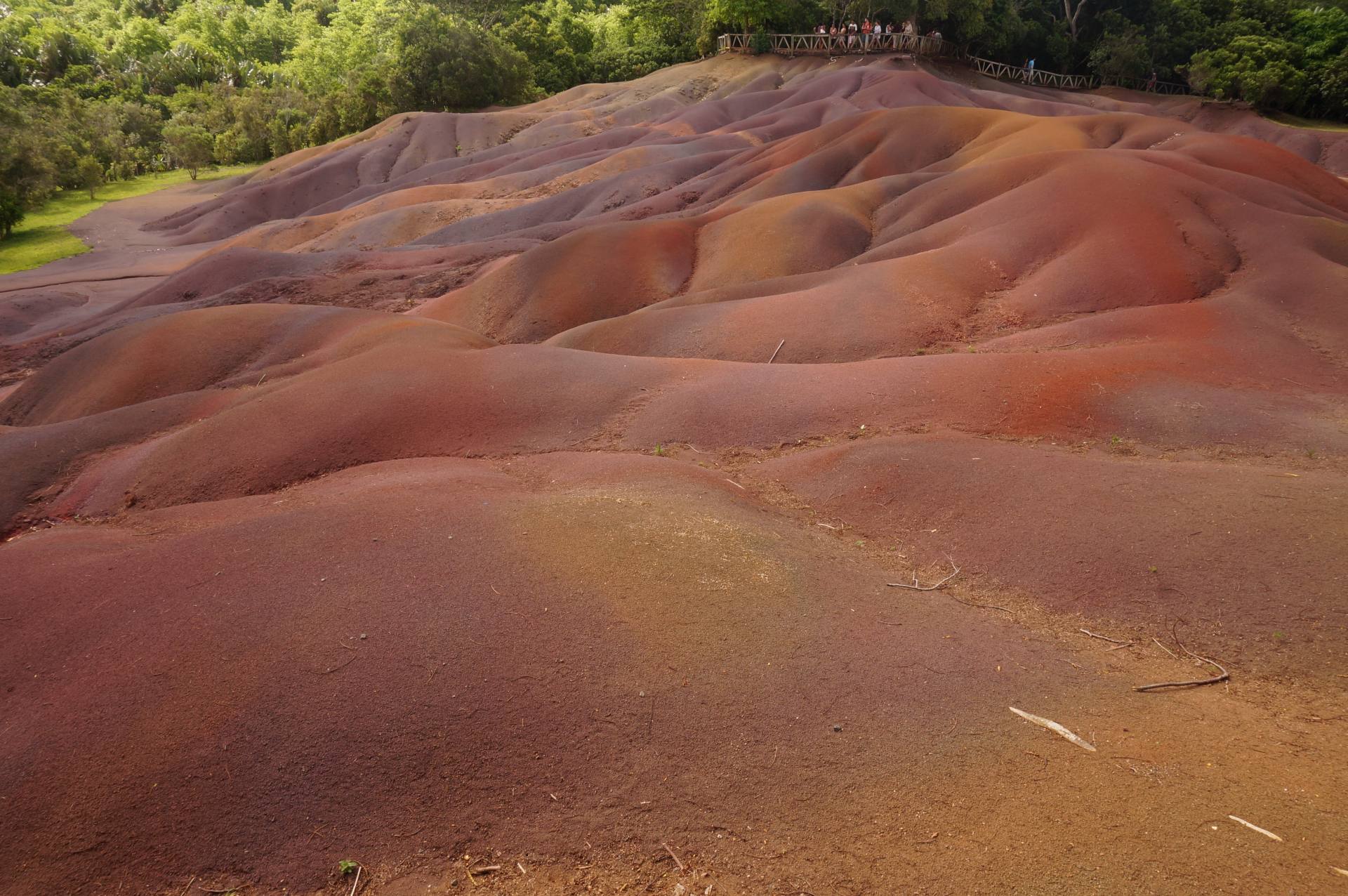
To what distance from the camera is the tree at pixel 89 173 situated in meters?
47.1

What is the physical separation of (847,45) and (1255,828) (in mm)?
52982

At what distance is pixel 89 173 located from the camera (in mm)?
47562

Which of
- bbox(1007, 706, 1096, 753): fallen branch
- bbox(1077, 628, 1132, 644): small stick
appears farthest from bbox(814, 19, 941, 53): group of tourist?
bbox(1007, 706, 1096, 753): fallen branch

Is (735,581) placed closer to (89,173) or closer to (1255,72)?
(1255,72)

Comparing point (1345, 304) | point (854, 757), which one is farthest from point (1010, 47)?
point (854, 757)

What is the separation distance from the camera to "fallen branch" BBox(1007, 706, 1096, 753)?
16.7 ft

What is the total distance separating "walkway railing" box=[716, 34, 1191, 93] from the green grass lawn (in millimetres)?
38574

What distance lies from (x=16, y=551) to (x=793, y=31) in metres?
55.0

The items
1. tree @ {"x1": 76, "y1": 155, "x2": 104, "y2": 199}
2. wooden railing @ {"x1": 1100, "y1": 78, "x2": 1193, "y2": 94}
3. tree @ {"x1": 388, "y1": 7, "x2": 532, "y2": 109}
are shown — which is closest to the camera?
tree @ {"x1": 76, "y1": 155, "x2": 104, "y2": 199}


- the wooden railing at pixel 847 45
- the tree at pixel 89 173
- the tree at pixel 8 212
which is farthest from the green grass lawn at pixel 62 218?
the wooden railing at pixel 847 45

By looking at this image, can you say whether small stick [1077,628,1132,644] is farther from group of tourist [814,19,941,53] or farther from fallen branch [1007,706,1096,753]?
group of tourist [814,19,941,53]

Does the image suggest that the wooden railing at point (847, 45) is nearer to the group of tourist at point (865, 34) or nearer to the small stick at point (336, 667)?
the group of tourist at point (865, 34)

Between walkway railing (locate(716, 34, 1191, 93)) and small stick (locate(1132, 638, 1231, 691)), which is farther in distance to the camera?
walkway railing (locate(716, 34, 1191, 93))

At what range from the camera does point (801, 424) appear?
11.3m
